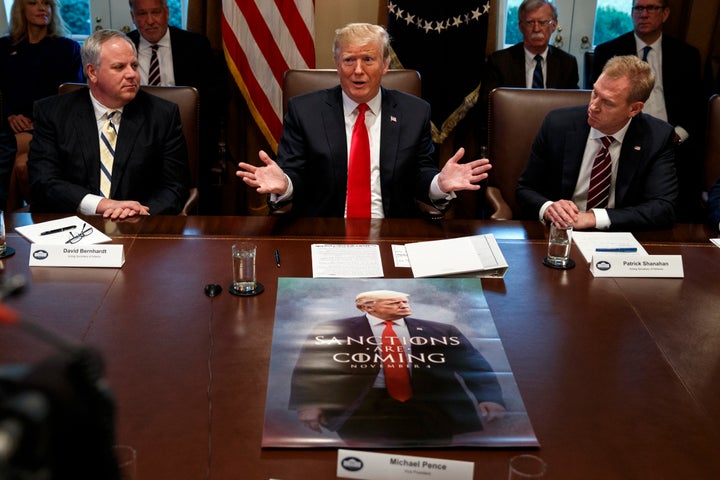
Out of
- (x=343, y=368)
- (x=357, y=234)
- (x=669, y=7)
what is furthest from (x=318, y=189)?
(x=669, y=7)

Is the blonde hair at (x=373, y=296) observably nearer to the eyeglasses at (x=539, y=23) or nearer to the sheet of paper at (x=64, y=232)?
the sheet of paper at (x=64, y=232)

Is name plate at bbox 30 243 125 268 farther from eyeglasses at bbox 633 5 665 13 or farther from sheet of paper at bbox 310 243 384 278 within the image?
eyeglasses at bbox 633 5 665 13

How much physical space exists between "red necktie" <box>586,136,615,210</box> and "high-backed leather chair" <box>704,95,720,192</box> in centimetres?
62

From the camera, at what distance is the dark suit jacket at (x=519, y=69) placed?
4.19 m

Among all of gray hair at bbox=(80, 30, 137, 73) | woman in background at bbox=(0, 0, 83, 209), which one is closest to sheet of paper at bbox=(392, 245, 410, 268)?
gray hair at bbox=(80, 30, 137, 73)

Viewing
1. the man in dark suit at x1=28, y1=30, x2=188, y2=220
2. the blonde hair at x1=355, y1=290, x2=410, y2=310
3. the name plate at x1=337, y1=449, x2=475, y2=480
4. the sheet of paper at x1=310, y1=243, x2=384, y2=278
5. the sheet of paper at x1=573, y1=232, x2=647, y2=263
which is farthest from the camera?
the man in dark suit at x1=28, y1=30, x2=188, y2=220

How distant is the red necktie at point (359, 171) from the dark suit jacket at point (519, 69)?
5.26 ft

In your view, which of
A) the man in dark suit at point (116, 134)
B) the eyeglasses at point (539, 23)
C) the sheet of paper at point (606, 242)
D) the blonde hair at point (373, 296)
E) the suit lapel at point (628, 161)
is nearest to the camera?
the blonde hair at point (373, 296)

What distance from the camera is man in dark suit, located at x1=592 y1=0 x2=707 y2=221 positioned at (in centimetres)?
417

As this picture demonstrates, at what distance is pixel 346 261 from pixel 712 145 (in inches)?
76.6

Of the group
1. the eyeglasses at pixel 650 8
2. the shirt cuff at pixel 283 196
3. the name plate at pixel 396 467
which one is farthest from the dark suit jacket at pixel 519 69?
the name plate at pixel 396 467

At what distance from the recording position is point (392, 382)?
1.34 m

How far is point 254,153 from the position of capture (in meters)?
4.61

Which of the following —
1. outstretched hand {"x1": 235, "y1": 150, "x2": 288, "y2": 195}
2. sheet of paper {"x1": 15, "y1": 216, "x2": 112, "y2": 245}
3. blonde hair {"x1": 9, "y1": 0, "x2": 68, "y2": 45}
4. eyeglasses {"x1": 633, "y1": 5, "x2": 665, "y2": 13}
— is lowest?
sheet of paper {"x1": 15, "y1": 216, "x2": 112, "y2": 245}
